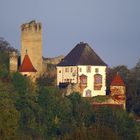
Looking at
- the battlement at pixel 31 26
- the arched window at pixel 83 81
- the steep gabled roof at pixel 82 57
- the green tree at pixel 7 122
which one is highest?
the battlement at pixel 31 26

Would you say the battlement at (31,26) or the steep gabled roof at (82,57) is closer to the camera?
the steep gabled roof at (82,57)

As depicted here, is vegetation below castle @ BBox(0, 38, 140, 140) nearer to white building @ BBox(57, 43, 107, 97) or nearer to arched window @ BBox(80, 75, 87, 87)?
white building @ BBox(57, 43, 107, 97)

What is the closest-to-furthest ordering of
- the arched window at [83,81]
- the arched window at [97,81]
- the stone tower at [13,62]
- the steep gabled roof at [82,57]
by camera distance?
1. the arched window at [83,81]
2. the arched window at [97,81]
3. the steep gabled roof at [82,57]
4. the stone tower at [13,62]

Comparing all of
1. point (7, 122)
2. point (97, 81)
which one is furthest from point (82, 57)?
point (7, 122)

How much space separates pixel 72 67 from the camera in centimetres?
9731

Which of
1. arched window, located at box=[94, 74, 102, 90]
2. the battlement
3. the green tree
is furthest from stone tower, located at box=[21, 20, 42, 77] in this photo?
the green tree

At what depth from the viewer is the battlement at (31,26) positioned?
9931 cm

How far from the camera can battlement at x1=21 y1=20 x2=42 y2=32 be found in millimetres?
99312

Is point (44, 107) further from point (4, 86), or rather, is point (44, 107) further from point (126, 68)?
point (126, 68)

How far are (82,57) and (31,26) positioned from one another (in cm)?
462

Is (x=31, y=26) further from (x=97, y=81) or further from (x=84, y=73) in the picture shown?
(x=97, y=81)

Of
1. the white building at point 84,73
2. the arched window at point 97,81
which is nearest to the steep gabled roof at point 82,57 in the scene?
the white building at point 84,73

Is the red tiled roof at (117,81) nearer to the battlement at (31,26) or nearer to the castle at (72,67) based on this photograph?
the castle at (72,67)

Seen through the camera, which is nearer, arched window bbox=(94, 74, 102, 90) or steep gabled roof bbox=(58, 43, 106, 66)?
arched window bbox=(94, 74, 102, 90)
